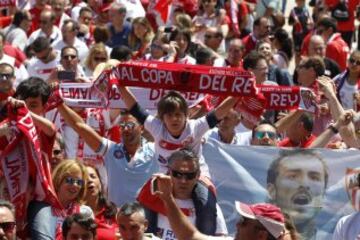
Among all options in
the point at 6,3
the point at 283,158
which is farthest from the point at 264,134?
the point at 6,3

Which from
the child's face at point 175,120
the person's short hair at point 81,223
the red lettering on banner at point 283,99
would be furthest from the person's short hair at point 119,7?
the person's short hair at point 81,223

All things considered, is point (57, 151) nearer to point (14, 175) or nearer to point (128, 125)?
point (128, 125)

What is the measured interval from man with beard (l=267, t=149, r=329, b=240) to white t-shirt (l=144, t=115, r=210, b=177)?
0.54m

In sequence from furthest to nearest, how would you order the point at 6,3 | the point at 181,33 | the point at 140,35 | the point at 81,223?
1. the point at 6,3
2. the point at 140,35
3. the point at 181,33
4. the point at 81,223

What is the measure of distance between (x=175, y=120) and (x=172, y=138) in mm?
180

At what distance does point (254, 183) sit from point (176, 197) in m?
1.36

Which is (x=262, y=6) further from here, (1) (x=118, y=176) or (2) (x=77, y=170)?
(2) (x=77, y=170)

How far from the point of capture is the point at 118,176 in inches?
402

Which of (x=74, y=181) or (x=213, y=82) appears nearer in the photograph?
(x=74, y=181)

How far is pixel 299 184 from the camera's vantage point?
939cm

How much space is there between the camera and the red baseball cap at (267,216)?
21.3ft

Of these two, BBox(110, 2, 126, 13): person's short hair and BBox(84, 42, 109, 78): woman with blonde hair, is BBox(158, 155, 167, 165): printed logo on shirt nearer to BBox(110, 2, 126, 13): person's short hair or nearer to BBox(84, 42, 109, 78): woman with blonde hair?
BBox(84, 42, 109, 78): woman with blonde hair

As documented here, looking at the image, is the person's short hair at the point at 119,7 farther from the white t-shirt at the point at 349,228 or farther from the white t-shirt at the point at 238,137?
the white t-shirt at the point at 349,228

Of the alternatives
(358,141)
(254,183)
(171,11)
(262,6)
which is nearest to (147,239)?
(254,183)
